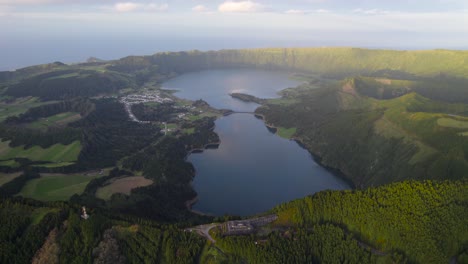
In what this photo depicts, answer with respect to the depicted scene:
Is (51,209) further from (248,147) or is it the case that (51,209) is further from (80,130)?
(248,147)

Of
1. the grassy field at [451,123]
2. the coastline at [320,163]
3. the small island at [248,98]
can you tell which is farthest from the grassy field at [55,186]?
the small island at [248,98]

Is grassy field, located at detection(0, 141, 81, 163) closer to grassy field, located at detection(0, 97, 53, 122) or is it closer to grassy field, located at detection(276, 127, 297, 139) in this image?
grassy field, located at detection(0, 97, 53, 122)

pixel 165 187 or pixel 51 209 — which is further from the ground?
pixel 51 209

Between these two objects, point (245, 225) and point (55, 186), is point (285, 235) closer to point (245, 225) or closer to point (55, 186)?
point (245, 225)

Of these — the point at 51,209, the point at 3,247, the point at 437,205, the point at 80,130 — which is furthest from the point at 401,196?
the point at 80,130

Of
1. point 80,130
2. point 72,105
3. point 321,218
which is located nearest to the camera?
point 321,218

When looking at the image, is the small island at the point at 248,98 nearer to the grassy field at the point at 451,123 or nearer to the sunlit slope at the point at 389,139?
the sunlit slope at the point at 389,139

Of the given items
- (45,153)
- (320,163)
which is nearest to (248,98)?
(320,163)
